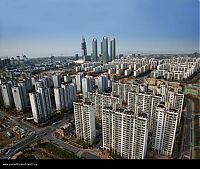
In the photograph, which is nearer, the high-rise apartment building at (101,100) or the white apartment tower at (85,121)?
the white apartment tower at (85,121)

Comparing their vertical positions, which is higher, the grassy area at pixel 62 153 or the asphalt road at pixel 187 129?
the grassy area at pixel 62 153

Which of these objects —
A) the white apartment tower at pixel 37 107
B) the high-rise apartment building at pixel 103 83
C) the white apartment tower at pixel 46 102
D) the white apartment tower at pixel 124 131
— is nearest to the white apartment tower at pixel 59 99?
the white apartment tower at pixel 46 102

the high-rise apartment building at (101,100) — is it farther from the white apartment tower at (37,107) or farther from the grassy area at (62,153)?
the grassy area at (62,153)

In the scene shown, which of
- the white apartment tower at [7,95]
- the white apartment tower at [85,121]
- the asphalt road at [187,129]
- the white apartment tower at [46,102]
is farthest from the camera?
the white apartment tower at [7,95]

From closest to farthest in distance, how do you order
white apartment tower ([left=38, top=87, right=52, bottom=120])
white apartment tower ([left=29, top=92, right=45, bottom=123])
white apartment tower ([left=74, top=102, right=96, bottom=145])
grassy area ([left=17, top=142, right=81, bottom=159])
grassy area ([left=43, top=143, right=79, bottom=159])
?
1. grassy area ([left=17, top=142, right=81, bottom=159])
2. grassy area ([left=43, top=143, right=79, bottom=159])
3. white apartment tower ([left=74, top=102, right=96, bottom=145])
4. white apartment tower ([left=29, top=92, right=45, bottom=123])
5. white apartment tower ([left=38, top=87, right=52, bottom=120])

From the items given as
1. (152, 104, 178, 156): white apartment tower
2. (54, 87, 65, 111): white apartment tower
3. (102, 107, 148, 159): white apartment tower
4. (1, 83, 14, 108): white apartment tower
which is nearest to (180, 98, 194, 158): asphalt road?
(152, 104, 178, 156): white apartment tower

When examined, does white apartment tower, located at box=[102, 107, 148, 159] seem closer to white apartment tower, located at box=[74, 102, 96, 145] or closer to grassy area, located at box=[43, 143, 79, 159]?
white apartment tower, located at box=[74, 102, 96, 145]

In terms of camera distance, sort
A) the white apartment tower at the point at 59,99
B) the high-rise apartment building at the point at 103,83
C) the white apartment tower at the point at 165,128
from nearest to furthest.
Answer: the white apartment tower at the point at 165,128
the white apartment tower at the point at 59,99
the high-rise apartment building at the point at 103,83

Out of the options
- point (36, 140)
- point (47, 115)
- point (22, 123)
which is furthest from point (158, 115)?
point (22, 123)

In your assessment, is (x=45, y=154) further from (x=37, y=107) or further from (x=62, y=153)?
(x=37, y=107)
